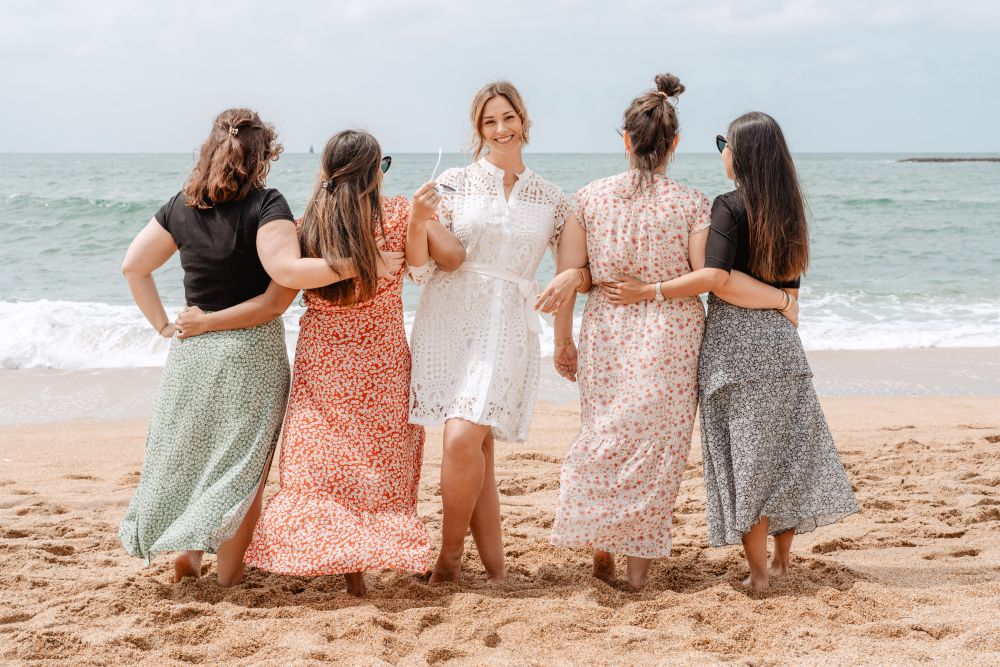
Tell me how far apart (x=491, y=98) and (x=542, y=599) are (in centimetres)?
186

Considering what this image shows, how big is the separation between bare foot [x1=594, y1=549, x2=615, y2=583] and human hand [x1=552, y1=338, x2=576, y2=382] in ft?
2.29

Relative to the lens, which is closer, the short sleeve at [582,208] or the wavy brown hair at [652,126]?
the wavy brown hair at [652,126]

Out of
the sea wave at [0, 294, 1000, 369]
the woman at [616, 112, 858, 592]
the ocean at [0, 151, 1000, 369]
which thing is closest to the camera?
the woman at [616, 112, 858, 592]

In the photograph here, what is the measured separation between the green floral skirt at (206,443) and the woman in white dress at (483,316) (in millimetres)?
583

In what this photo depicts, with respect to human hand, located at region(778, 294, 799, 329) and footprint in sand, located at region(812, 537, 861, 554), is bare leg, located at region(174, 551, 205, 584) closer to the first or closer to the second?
human hand, located at region(778, 294, 799, 329)

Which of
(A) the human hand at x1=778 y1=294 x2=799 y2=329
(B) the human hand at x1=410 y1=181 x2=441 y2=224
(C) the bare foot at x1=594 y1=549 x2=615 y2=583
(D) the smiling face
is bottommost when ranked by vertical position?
(C) the bare foot at x1=594 y1=549 x2=615 y2=583

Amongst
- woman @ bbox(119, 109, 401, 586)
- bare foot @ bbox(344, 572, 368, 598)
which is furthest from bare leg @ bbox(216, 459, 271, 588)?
bare foot @ bbox(344, 572, 368, 598)

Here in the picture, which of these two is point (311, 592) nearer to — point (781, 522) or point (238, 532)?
→ point (238, 532)

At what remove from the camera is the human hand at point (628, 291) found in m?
3.55

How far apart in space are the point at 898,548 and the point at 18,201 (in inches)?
849

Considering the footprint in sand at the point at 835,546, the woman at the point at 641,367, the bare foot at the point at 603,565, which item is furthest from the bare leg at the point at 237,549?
the footprint in sand at the point at 835,546

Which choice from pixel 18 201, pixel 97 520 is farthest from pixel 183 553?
pixel 18 201

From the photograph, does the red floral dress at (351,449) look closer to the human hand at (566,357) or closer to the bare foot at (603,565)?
the human hand at (566,357)

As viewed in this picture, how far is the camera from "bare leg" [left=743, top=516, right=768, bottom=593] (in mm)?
3539
